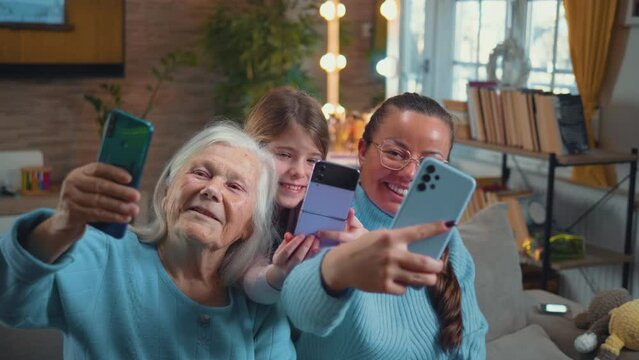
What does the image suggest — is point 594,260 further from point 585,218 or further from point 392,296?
point 392,296

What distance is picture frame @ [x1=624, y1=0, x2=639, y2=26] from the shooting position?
361 cm

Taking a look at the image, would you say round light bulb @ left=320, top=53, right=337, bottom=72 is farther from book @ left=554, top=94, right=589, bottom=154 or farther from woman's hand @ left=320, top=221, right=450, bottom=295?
Result: woman's hand @ left=320, top=221, right=450, bottom=295

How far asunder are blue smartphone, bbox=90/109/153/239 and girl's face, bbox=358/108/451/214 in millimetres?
594

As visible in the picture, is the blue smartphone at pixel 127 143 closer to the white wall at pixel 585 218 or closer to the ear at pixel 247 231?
the ear at pixel 247 231

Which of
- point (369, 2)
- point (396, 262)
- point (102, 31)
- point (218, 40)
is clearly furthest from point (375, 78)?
point (396, 262)

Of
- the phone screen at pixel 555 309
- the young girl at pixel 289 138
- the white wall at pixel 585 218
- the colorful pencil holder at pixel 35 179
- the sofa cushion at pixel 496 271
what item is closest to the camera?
the young girl at pixel 289 138

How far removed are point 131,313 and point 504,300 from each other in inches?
64.2

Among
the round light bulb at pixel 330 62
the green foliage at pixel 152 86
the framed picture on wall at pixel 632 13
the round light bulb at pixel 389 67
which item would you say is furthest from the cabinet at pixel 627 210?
the green foliage at pixel 152 86

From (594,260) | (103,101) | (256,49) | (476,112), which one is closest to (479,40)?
(476,112)

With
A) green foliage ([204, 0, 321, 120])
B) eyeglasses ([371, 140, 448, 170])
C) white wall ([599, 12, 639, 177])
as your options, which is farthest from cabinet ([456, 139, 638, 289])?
eyeglasses ([371, 140, 448, 170])

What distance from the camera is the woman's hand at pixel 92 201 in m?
0.98

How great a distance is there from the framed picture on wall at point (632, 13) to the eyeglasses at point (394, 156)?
247 centimetres

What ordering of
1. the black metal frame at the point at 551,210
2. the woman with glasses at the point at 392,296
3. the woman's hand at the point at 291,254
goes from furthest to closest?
the black metal frame at the point at 551,210 < the woman's hand at the point at 291,254 < the woman with glasses at the point at 392,296

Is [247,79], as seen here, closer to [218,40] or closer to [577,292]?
[218,40]
